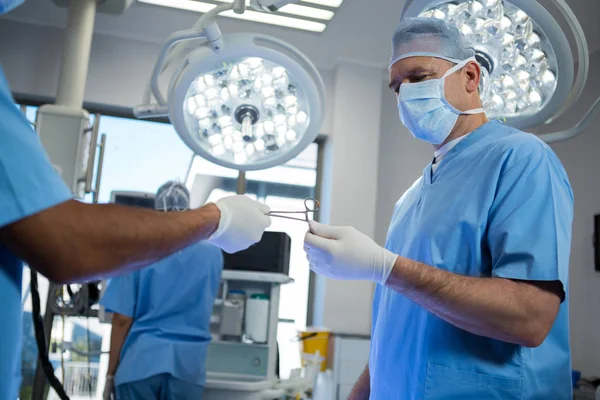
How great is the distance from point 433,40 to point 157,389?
185 cm

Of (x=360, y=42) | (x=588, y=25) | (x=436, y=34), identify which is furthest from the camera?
(x=360, y=42)

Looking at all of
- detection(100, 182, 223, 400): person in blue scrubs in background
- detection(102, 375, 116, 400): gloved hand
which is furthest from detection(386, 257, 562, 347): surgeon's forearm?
detection(102, 375, 116, 400): gloved hand

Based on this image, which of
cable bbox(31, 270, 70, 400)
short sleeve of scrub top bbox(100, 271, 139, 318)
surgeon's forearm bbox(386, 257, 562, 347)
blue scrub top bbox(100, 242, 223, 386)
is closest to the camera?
surgeon's forearm bbox(386, 257, 562, 347)

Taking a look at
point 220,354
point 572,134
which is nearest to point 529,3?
point 572,134

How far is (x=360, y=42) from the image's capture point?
14.4 ft

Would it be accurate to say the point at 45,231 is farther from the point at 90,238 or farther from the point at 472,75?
the point at 472,75

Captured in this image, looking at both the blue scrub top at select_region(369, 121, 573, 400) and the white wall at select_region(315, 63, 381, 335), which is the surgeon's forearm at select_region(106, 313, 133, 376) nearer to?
the blue scrub top at select_region(369, 121, 573, 400)

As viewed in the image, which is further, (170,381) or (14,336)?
(170,381)

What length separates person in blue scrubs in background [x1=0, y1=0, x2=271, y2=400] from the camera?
2.43 ft

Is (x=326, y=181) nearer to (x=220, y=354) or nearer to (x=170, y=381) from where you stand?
(x=220, y=354)

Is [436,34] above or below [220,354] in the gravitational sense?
above

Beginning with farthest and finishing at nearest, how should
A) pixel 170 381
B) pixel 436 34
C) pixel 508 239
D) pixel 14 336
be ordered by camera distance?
1. pixel 170 381
2. pixel 436 34
3. pixel 508 239
4. pixel 14 336

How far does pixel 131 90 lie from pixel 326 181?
64.5 inches

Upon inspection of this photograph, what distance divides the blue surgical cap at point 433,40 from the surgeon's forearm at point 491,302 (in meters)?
0.54
